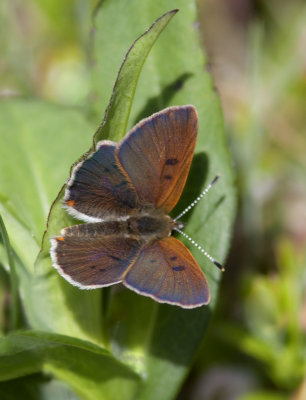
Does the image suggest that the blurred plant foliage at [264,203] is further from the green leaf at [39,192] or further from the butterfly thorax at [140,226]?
the green leaf at [39,192]

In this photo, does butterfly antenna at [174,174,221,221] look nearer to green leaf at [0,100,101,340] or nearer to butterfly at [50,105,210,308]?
butterfly at [50,105,210,308]

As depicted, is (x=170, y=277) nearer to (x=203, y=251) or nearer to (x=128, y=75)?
(x=203, y=251)

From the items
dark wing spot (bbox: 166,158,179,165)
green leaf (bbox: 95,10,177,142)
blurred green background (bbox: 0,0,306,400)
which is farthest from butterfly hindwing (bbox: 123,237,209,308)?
blurred green background (bbox: 0,0,306,400)

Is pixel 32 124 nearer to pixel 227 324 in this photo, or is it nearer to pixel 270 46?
pixel 227 324

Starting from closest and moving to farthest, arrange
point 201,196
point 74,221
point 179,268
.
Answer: point 179,268 → point 74,221 → point 201,196

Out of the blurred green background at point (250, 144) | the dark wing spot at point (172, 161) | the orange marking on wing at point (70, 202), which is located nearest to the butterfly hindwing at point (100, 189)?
the orange marking on wing at point (70, 202)

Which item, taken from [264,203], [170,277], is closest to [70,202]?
[170,277]
